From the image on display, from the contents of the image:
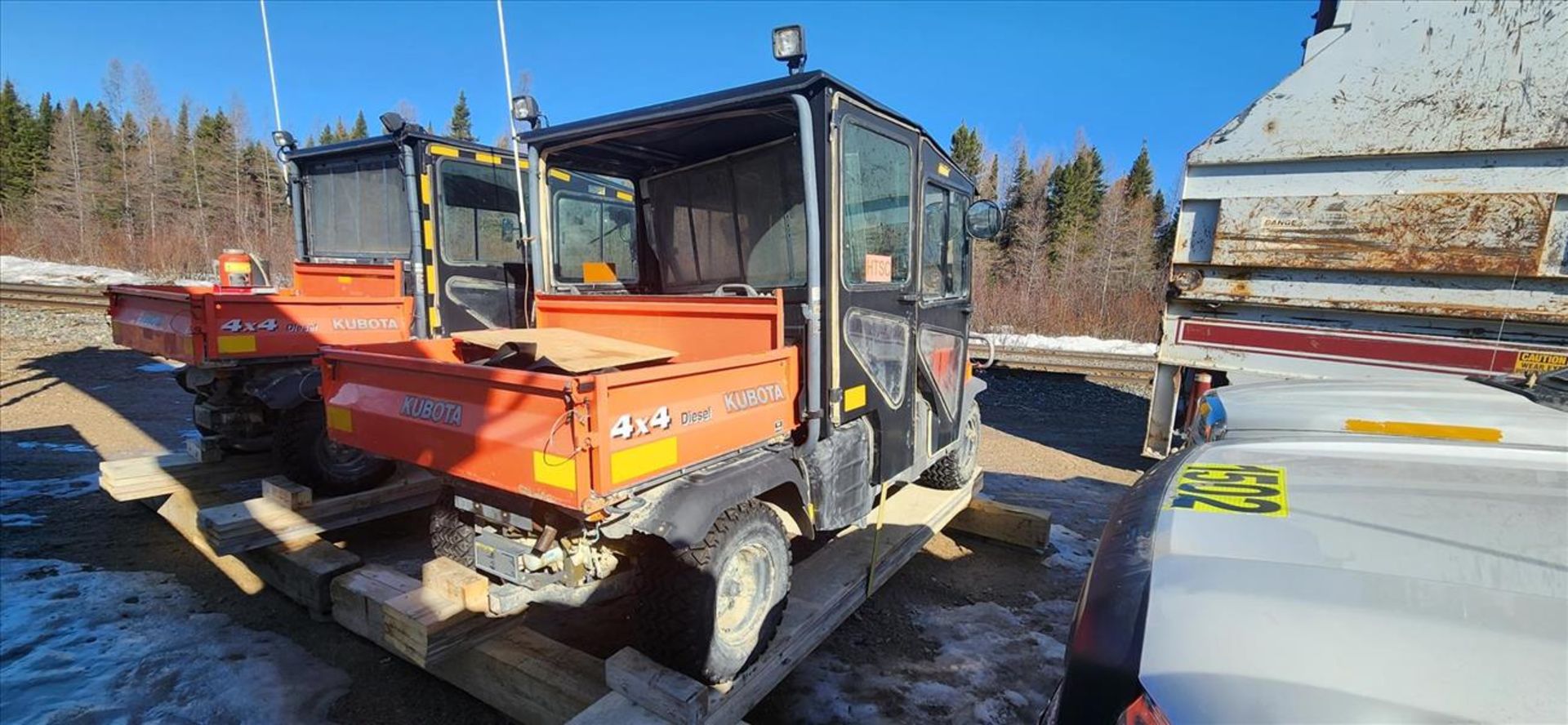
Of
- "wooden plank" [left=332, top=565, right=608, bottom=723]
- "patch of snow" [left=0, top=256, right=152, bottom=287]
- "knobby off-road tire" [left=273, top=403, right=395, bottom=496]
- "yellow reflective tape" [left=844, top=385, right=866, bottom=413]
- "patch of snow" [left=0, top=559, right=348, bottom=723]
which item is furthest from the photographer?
"patch of snow" [left=0, top=256, right=152, bottom=287]

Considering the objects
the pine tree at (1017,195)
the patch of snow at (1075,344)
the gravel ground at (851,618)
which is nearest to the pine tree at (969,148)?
the pine tree at (1017,195)

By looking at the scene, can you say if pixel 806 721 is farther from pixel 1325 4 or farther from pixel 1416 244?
Answer: pixel 1325 4

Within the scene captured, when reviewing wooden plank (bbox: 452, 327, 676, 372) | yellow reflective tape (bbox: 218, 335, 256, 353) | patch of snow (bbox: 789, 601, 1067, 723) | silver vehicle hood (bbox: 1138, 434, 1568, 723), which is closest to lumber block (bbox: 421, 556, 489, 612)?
wooden plank (bbox: 452, 327, 676, 372)

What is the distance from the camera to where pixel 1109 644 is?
132cm

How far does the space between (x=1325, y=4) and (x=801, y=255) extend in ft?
18.2

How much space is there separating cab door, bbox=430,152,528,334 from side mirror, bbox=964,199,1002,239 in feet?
11.3

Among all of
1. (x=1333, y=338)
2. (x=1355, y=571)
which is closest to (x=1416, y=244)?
(x=1333, y=338)

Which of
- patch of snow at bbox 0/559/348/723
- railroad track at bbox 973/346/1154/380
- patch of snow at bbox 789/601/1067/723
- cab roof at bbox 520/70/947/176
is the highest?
cab roof at bbox 520/70/947/176

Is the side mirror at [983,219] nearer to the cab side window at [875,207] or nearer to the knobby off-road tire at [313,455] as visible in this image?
the cab side window at [875,207]

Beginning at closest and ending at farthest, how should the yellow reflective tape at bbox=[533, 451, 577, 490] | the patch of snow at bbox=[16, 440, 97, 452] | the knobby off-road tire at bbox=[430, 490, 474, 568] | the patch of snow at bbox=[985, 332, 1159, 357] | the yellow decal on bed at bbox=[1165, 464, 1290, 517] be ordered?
the yellow decal on bed at bbox=[1165, 464, 1290, 517]
the yellow reflective tape at bbox=[533, 451, 577, 490]
the knobby off-road tire at bbox=[430, 490, 474, 568]
the patch of snow at bbox=[16, 440, 97, 452]
the patch of snow at bbox=[985, 332, 1159, 357]

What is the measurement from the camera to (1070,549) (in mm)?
4613

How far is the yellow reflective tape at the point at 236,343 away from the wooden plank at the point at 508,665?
92.6 inches

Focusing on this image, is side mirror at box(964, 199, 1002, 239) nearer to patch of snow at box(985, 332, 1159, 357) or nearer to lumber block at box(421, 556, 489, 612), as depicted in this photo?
lumber block at box(421, 556, 489, 612)

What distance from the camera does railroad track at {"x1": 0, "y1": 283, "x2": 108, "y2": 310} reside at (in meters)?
13.9
